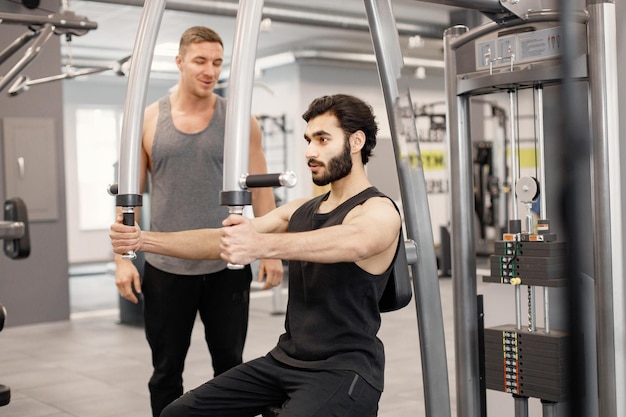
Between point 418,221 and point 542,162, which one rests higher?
point 542,162

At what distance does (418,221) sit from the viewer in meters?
1.95

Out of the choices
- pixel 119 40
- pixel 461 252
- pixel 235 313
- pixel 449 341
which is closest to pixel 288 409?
pixel 235 313

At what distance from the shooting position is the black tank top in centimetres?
179

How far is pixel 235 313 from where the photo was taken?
236 cm

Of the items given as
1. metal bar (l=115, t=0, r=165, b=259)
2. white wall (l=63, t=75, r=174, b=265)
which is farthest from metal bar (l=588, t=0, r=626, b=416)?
white wall (l=63, t=75, r=174, b=265)

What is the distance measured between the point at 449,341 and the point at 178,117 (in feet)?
10.5

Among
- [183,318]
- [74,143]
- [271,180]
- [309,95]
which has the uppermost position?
[309,95]

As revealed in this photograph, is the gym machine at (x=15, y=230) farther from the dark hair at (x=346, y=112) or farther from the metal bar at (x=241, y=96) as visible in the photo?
the metal bar at (x=241, y=96)

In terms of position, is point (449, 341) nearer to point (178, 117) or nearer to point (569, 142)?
point (178, 117)

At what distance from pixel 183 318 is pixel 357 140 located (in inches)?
33.2

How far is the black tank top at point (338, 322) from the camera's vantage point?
1785mm

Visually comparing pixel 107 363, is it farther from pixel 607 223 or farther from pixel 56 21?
pixel 607 223

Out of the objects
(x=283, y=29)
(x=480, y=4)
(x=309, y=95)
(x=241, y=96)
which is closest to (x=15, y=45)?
(x=480, y=4)

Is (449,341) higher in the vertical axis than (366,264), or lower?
lower
